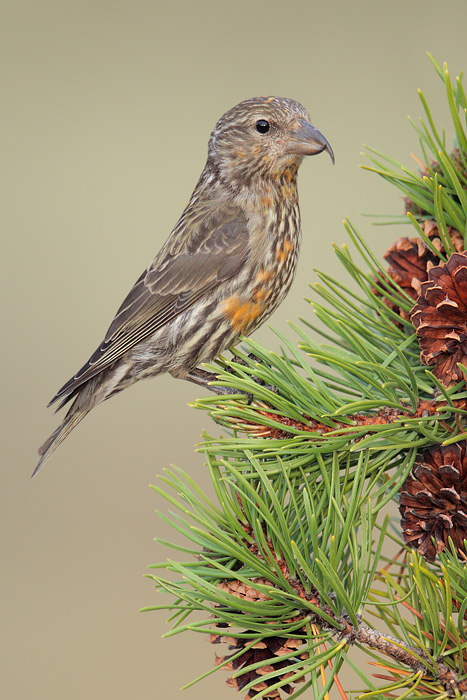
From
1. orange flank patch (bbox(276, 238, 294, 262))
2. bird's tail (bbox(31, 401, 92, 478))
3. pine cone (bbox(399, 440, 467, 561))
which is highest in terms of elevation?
orange flank patch (bbox(276, 238, 294, 262))

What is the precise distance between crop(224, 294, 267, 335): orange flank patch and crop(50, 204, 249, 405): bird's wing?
0.09 m

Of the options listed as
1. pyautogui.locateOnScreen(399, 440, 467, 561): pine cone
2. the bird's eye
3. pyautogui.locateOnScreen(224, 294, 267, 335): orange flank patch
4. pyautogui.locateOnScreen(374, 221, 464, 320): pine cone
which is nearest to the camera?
pyautogui.locateOnScreen(399, 440, 467, 561): pine cone

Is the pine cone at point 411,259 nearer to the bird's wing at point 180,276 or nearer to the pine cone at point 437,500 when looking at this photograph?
the pine cone at point 437,500

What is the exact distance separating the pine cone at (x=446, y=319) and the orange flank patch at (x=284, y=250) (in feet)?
3.13

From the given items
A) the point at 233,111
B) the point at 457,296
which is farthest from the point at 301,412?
the point at 233,111

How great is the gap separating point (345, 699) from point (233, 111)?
1.60 m

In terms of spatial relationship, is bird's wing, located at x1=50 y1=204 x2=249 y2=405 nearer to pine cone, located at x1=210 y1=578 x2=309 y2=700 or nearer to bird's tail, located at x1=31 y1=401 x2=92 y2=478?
bird's tail, located at x1=31 y1=401 x2=92 y2=478

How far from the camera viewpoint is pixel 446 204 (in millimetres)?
918

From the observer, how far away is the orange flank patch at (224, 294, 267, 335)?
1.71 m

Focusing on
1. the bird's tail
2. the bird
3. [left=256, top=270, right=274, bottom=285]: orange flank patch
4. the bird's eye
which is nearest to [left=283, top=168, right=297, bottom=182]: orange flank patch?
the bird

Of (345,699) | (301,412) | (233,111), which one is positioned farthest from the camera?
(233,111)

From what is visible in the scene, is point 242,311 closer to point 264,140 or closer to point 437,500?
point 264,140

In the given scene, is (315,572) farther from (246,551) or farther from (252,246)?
(252,246)

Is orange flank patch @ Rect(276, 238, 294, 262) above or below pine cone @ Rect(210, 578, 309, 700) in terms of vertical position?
above
